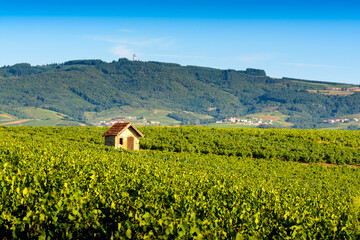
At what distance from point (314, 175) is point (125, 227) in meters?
32.7

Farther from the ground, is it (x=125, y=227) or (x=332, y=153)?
(x=125, y=227)

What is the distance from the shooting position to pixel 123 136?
135ft

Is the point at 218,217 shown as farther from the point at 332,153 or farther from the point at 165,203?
the point at 332,153

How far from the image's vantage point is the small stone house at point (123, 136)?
4029cm

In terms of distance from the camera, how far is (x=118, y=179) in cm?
1594

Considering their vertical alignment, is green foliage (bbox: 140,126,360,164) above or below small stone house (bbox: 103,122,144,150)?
below

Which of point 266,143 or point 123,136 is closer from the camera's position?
point 123,136

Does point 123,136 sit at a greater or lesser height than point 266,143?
greater

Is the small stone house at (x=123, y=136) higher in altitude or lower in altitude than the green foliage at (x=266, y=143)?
higher

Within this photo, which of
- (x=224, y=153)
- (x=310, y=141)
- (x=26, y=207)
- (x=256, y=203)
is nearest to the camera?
(x=26, y=207)

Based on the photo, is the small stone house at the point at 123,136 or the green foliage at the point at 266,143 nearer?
the small stone house at the point at 123,136

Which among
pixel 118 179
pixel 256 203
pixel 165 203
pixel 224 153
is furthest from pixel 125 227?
pixel 224 153

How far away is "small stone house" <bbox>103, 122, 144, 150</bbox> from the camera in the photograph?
132ft

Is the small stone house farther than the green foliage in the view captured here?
No
